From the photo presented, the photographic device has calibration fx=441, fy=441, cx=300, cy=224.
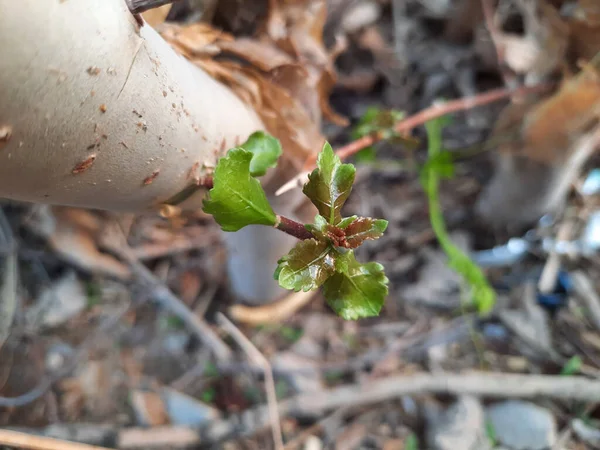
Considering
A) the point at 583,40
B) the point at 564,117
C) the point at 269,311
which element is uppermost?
the point at 583,40

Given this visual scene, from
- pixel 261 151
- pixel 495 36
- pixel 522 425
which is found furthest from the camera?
pixel 495 36

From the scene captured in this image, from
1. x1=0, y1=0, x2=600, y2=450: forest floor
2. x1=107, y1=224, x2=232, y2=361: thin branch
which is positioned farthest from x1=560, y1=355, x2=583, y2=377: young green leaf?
x1=107, y1=224, x2=232, y2=361: thin branch

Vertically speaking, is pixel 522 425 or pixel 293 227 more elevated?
pixel 293 227

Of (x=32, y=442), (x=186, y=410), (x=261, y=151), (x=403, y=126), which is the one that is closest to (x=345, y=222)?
(x=261, y=151)

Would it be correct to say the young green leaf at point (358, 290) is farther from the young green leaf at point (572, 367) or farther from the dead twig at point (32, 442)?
the young green leaf at point (572, 367)

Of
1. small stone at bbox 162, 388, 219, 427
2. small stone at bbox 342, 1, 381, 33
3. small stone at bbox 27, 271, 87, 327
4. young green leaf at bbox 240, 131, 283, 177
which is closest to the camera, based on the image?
young green leaf at bbox 240, 131, 283, 177

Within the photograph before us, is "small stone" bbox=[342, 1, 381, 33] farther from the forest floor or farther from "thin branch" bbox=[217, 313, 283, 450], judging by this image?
"thin branch" bbox=[217, 313, 283, 450]

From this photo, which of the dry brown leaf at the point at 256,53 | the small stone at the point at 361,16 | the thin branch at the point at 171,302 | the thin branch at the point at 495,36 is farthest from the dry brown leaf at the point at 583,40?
the thin branch at the point at 171,302

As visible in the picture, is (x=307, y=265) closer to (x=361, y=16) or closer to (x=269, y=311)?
(x=269, y=311)
